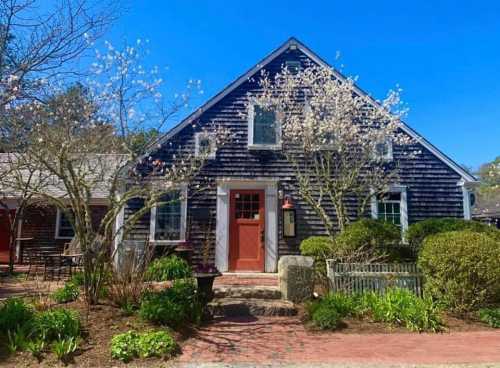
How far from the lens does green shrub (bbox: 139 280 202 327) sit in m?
5.48

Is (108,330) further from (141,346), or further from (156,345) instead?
(156,345)

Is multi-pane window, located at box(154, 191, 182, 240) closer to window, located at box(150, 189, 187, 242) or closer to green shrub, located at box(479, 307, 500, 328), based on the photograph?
window, located at box(150, 189, 187, 242)

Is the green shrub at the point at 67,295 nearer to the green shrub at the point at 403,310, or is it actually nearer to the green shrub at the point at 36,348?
the green shrub at the point at 36,348

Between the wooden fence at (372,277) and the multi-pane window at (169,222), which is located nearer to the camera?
the wooden fence at (372,277)

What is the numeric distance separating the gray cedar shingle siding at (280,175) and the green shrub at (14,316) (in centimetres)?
479

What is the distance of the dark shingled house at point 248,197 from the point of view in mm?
10180

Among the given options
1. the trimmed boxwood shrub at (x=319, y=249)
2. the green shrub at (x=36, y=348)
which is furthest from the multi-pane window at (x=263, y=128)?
the green shrub at (x=36, y=348)

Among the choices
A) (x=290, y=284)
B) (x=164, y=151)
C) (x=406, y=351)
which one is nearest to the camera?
(x=406, y=351)

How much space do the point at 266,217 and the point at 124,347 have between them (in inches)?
239

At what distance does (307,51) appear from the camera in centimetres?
1111

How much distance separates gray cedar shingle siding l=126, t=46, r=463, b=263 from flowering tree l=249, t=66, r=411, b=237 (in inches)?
15.0

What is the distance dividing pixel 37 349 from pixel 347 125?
8352mm

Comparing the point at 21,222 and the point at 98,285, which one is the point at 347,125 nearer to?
the point at 98,285

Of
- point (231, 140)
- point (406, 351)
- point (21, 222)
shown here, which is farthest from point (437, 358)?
point (21, 222)
